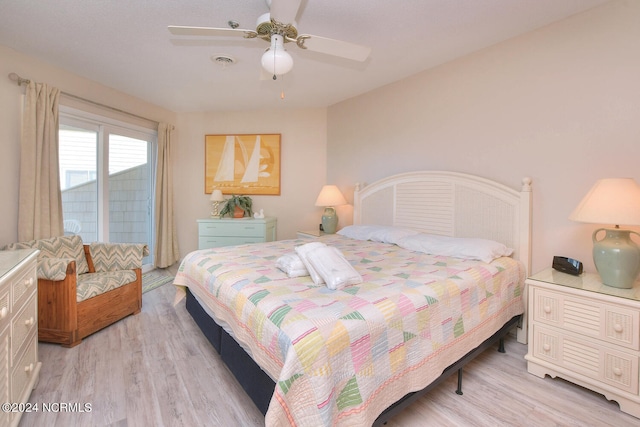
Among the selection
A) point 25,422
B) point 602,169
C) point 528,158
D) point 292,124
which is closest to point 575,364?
point 602,169

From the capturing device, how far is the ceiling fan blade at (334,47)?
5.91 feet

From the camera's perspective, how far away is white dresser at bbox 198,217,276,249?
4.04m

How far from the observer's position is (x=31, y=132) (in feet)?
8.50

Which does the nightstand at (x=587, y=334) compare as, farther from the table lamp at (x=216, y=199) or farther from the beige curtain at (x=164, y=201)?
the beige curtain at (x=164, y=201)

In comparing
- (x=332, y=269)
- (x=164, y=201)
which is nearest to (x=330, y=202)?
(x=332, y=269)

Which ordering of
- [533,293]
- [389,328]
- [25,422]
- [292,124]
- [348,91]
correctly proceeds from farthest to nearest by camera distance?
1. [292,124]
2. [348,91]
3. [533,293]
4. [25,422]
5. [389,328]

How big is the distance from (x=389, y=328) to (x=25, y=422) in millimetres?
1909

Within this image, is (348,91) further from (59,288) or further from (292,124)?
(59,288)

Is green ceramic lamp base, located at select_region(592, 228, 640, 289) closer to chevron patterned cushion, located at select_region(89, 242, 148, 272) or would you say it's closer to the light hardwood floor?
the light hardwood floor

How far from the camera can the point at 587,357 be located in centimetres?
171

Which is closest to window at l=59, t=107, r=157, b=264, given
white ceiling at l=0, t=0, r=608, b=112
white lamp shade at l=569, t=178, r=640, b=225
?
white ceiling at l=0, t=0, r=608, b=112

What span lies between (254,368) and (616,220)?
2091mm

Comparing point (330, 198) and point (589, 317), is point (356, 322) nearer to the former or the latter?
point (589, 317)

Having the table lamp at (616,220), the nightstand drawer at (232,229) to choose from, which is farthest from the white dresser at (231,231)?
the table lamp at (616,220)
